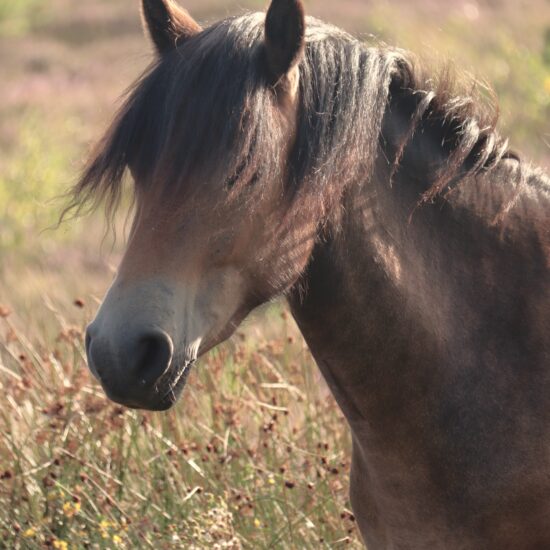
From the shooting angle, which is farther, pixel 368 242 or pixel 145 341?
pixel 368 242

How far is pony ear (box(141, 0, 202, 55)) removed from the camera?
270 cm

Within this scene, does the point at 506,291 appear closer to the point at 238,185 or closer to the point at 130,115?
the point at 238,185

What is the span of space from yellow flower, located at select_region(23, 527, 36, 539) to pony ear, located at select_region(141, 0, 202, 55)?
5.00 feet

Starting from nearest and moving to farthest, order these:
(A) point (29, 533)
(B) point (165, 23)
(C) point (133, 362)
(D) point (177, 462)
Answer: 1. (C) point (133, 362)
2. (B) point (165, 23)
3. (A) point (29, 533)
4. (D) point (177, 462)

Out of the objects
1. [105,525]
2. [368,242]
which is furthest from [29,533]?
[368,242]

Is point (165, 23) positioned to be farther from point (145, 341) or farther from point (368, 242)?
point (145, 341)

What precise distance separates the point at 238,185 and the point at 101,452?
6.20 ft

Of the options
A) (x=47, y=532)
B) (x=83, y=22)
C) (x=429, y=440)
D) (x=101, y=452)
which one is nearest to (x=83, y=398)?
(x=101, y=452)

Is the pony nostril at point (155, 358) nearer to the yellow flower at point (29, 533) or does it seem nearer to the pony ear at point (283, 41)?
the pony ear at point (283, 41)

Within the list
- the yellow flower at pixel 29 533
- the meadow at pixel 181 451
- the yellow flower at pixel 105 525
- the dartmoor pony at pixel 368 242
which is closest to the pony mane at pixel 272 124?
the dartmoor pony at pixel 368 242

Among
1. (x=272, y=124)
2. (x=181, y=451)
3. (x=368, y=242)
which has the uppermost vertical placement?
(x=272, y=124)

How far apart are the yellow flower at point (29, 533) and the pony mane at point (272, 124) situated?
1.18 metres

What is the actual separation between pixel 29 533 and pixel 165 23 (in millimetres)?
1588

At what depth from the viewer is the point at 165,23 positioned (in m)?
2.74
